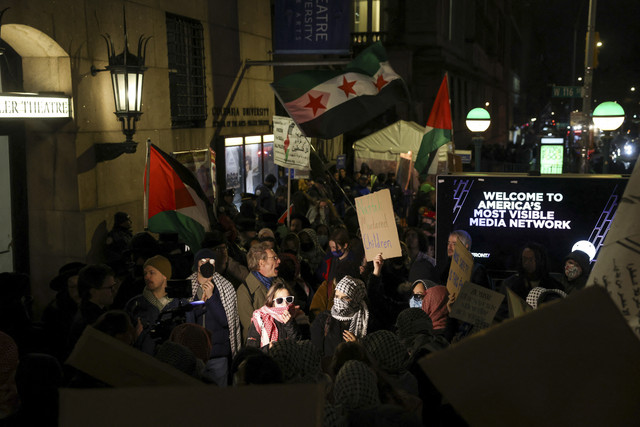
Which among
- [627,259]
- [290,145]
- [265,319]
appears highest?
[290,145]

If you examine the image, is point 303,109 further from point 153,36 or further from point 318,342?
point 318,342

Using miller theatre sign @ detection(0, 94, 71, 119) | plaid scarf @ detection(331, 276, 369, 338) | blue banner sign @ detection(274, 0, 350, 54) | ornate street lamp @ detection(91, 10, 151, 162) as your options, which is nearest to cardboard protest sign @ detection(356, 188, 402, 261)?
plaid scarf @ detection(331, 276, 369, 338)

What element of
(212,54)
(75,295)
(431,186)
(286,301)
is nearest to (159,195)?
(75,295)

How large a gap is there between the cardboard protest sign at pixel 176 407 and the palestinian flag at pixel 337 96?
907cm

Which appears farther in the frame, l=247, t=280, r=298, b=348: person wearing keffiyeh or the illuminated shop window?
the illuminated shop window

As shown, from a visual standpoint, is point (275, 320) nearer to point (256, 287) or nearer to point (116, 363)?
point (256, 287)

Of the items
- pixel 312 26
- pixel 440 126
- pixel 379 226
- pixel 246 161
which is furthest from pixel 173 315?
pixel 246 161

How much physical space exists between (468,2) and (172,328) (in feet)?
158

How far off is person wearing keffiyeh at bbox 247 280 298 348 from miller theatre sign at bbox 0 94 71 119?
4.46m

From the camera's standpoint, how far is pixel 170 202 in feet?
27.9

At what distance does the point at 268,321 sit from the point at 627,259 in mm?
3981

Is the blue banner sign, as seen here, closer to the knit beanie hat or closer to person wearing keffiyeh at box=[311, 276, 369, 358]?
the knit beanie hat

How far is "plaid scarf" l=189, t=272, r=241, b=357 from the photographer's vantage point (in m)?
6.63

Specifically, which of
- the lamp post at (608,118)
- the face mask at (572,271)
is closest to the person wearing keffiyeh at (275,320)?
the face mask at (572,271)
